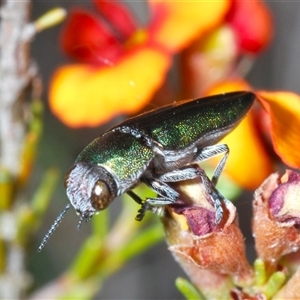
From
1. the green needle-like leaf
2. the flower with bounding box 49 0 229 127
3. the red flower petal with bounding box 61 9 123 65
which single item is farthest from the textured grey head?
Answer: the red flower petal with bounding box 61 9 123 65

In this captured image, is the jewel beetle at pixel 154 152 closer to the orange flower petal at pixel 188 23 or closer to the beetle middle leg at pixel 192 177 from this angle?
the beetle middle leg at pixel 192 177

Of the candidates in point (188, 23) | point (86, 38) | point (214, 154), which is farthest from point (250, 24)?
point (214, 154)

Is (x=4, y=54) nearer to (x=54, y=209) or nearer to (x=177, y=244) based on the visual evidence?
(x=177, y=244)

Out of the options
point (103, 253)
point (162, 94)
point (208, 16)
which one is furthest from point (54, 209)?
point (208, 16)

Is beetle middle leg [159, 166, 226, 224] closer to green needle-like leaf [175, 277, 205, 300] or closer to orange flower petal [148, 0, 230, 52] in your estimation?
green needle-like leaf [175, 277, 205, 300]

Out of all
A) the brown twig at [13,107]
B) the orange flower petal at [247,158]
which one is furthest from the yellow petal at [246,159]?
the brown twig at [13,107]
